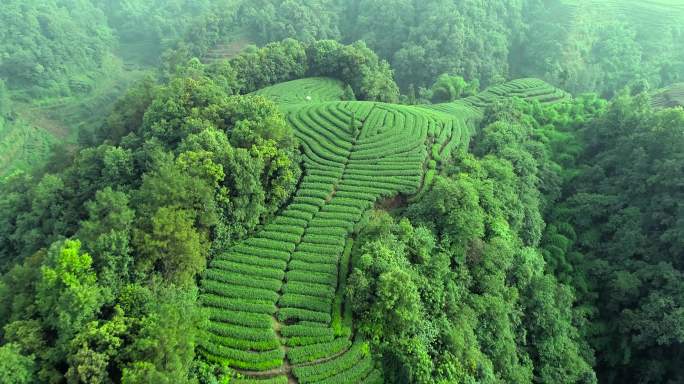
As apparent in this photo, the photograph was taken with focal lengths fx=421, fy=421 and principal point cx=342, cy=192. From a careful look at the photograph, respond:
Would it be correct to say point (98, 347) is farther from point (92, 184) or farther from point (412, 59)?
point (412, 59)

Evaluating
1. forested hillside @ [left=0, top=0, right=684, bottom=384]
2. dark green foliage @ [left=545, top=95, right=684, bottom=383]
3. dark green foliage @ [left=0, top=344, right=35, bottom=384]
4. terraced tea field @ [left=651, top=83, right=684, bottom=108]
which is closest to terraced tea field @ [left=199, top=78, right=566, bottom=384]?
forested hillside @ [left=0, top=0, right=684, bottom=384]

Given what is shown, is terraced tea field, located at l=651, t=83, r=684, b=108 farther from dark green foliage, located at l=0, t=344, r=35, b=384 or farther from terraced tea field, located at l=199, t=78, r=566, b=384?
dark green foliage, located at l=0, t=344, r=35, b=384

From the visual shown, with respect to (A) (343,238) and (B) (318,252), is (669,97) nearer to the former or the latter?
(A) (343,238)

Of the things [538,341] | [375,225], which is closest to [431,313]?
[375,225]

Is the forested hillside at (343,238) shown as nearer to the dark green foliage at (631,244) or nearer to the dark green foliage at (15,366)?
the dark green foliage at (15,366)

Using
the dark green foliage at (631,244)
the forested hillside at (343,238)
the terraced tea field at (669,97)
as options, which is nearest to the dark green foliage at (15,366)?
the forested hillside at (343,238)

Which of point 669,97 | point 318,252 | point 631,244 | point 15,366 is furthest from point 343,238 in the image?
point 669,97
